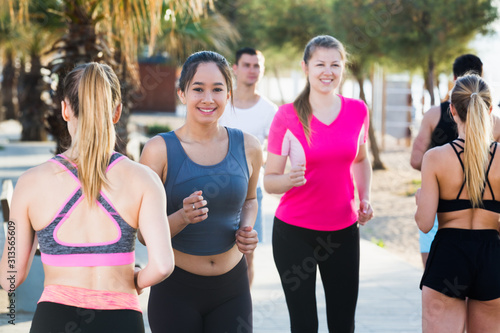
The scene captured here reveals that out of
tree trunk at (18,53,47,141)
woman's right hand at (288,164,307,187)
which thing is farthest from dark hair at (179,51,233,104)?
tree trunk at (18,53,47,141)

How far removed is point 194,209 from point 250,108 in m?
2.92

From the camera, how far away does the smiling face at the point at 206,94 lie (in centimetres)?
305

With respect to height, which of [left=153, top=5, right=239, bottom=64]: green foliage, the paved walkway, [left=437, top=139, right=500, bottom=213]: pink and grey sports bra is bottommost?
the paved walkway

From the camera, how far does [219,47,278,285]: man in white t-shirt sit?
5465mm

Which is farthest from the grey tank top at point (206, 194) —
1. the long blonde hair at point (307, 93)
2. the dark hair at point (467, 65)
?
the dark hair at point (467, 65)

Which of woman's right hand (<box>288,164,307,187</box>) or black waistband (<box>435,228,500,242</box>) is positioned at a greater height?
woman's right hand (<box>288,164,307,187</box>)

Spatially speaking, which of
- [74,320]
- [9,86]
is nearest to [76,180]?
[74,320]

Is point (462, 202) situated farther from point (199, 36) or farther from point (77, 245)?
point (199, 36)

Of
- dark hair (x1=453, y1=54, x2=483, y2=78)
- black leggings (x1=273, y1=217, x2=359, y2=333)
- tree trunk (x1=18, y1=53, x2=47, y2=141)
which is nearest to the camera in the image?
black leggings (x1=273, y1=217, x2=359, y2=333)

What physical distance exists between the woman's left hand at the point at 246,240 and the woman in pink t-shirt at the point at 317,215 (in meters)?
0.61

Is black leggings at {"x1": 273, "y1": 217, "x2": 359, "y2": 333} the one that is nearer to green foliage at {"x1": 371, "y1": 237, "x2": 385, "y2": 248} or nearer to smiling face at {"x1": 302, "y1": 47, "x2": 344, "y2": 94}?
smiling face at {"x1": 302, "y1": 47, "x2": 344, "y2": 94}

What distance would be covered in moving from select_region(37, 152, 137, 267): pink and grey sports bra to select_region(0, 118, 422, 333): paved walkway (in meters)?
3.19

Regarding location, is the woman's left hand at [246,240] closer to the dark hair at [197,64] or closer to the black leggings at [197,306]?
the black leggings at [197,306]

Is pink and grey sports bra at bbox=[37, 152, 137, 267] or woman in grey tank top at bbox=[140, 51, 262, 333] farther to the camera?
woman in grey tank top at bbox=[140, 51, 262, 333]
